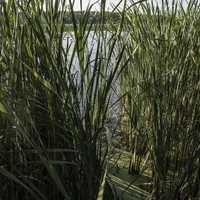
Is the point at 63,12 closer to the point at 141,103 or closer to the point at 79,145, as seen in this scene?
the point at 79,145

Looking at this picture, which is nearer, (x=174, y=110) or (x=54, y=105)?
(x=54, y=105)

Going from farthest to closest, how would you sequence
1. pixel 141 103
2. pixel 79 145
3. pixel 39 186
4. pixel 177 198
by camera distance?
pixel 141 103
pixel 177 198
pixel 39 186
pixel 79 145

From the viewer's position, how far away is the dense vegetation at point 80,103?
888 mm

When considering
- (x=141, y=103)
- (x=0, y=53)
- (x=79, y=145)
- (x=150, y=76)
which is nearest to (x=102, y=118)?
(x=79, y=145)

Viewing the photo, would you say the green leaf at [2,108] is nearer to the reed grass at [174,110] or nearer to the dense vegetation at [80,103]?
the dense vegetation at [80,103]

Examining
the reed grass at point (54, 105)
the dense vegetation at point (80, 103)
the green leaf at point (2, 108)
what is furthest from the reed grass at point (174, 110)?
the green leaf at point (2, 108)

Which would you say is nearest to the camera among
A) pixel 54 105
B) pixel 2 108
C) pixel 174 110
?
pixel 2 108

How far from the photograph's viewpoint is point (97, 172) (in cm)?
97

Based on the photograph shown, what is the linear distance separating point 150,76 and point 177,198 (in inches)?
19.0

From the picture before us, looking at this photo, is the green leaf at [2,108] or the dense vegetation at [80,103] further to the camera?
the dense vegetation at [80,103]

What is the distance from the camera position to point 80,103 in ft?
3.28

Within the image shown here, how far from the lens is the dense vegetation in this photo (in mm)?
888

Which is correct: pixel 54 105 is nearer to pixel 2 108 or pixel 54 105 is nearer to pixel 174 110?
pixel 2 108

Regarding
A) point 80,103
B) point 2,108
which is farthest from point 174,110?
point 2,108
